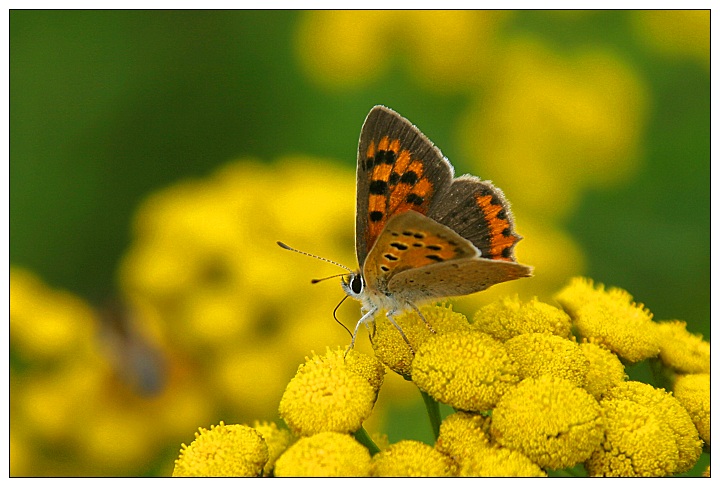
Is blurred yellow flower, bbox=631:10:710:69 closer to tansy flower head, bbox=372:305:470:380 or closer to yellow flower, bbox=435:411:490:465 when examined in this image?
tansy flower head, bbox=372:305:470:380

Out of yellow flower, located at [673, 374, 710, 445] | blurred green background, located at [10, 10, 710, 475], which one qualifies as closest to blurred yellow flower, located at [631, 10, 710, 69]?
blurred green background, located at [10, 10, 710, 475]

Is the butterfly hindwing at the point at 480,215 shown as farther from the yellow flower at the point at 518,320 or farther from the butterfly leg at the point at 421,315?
the butterfly leg at the point at 421,315

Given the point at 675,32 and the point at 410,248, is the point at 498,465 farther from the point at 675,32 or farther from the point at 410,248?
the point at 675,32

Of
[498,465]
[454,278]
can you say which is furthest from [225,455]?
[454,278]

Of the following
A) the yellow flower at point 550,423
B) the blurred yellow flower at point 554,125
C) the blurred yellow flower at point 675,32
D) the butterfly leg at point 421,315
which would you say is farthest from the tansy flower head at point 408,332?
the blurred yellow flower at point 675,32

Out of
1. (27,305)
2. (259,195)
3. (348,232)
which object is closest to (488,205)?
(348,232)

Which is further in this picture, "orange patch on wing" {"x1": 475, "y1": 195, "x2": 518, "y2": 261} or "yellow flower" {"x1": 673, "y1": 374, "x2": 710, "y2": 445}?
"orange patch on wing" {"x1": 475, "y1": 195, "x2": 518, "y2": 261}
